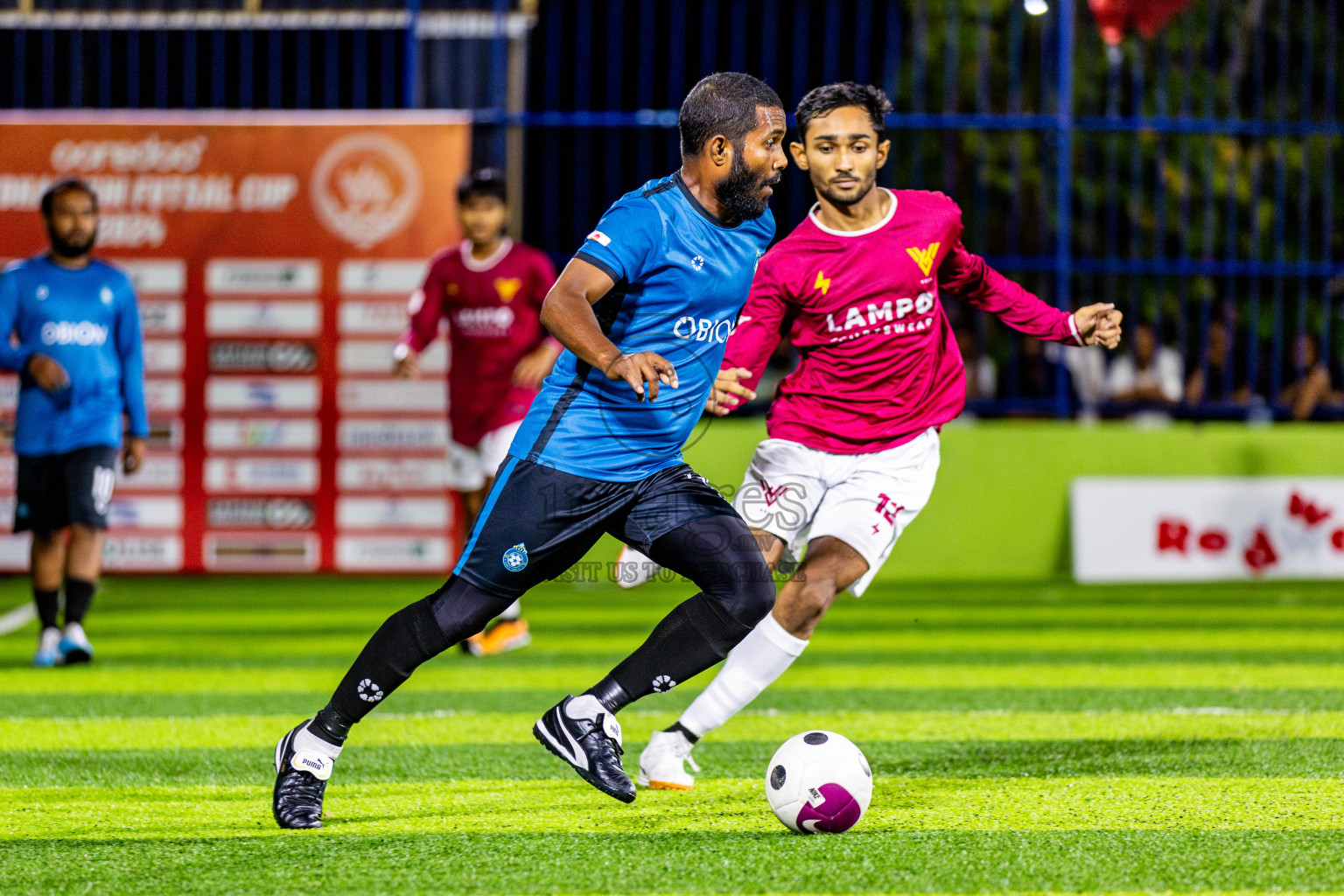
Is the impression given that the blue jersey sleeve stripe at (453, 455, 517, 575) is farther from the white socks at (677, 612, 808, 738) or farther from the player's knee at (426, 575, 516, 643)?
the white socks at (677, 612, 808, 738)

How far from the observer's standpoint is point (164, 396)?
11.6m

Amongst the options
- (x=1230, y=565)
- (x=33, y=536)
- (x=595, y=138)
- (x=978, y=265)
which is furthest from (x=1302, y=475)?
(x=33, y=536)

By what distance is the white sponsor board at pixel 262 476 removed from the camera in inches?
455

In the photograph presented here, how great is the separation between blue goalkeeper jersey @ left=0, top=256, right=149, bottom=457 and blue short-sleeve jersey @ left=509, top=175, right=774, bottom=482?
389 centimetres

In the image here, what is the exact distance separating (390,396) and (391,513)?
31.1 inches

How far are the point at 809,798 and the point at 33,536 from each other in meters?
4.85

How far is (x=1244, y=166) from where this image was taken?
13.3m

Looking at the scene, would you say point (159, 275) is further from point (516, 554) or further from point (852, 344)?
point (516, 554)

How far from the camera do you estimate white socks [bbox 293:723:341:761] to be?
4082mm

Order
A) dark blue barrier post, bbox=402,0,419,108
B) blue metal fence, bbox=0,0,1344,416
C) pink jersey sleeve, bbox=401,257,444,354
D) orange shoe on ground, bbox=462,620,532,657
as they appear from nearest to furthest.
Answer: orange shoe on ground, bbox=462,620,532,657, pink jersey sleeve, bbox=401,257,444,354, dark blue barrier post, bbox=402,0,419,108, blue metal fence, bbox=0,0,1344,416

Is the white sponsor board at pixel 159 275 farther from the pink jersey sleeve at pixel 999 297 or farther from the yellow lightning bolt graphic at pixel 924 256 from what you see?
the yellow lightning bolt graphic at pixel 924 256

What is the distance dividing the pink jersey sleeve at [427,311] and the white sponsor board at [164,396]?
378 centimetres

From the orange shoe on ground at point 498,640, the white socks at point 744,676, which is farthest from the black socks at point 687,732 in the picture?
the orange shoe on ground at point 498,640

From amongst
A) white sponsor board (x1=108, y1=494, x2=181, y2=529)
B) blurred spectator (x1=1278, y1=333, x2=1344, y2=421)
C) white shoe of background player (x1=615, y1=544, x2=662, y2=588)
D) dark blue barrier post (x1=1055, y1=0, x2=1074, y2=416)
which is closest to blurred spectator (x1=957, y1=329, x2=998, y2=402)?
dark blue barrier post (x1=1055, y1=0, x2=1074, y2=416)
